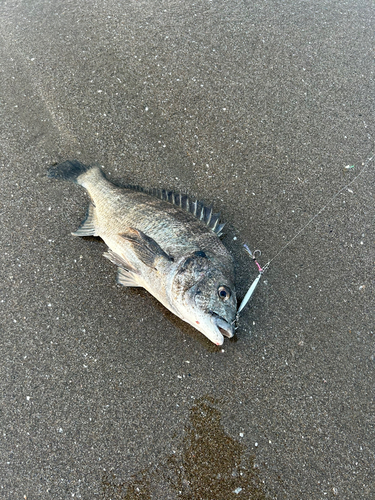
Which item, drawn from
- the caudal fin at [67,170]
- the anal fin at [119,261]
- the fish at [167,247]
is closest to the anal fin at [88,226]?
the fish at [167,247]

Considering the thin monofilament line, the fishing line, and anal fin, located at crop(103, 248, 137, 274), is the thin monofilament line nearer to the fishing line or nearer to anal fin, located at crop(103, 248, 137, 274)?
the fishing line

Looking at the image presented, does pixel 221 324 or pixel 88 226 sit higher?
pixel 221 324

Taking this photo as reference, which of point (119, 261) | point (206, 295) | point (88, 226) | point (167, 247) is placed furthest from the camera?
point (88, 226)

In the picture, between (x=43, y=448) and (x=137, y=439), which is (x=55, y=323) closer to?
(x=43, y=448)

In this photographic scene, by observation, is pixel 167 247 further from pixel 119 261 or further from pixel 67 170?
pixel 67 170

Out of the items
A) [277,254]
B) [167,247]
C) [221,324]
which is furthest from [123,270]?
[277,254]

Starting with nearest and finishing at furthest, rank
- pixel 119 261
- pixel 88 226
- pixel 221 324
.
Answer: pixel 221 324 → pixel 119 261 → pixel 88 226

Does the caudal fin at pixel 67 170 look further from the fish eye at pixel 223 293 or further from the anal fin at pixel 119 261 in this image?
the fish eye at pixel 223 293
